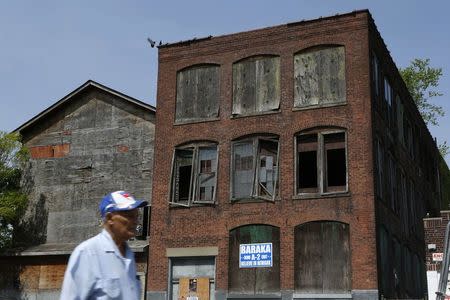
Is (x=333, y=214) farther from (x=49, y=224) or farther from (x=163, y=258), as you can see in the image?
(x=49, y=224)

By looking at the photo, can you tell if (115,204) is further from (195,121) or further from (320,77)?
(195,121)

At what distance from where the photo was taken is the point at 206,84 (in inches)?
992

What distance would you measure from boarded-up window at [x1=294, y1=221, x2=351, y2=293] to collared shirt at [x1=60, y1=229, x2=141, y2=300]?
18.0 meters

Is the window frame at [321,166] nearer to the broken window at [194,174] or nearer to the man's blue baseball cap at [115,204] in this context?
the broken window at [194,174]

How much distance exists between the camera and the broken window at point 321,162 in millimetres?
22250

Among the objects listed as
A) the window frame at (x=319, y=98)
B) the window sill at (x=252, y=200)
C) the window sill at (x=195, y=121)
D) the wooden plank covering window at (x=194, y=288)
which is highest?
the window frame at (x=319, y=98)

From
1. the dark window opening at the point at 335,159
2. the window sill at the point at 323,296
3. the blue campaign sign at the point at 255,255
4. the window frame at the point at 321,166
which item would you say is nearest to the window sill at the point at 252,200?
the window frame at the point at 321,166

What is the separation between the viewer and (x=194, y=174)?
24.2 m

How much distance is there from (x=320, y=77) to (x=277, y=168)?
3597 millimetres

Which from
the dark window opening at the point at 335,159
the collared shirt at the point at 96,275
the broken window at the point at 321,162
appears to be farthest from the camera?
the dark window opening at the point at 335,159

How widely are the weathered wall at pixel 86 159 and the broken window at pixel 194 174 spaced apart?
57.5 inches

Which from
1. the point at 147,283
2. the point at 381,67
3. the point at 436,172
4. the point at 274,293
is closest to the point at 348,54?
the point at 381,67

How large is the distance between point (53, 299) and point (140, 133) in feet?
23.8

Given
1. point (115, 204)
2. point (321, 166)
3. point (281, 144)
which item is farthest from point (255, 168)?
point (115, 204)
